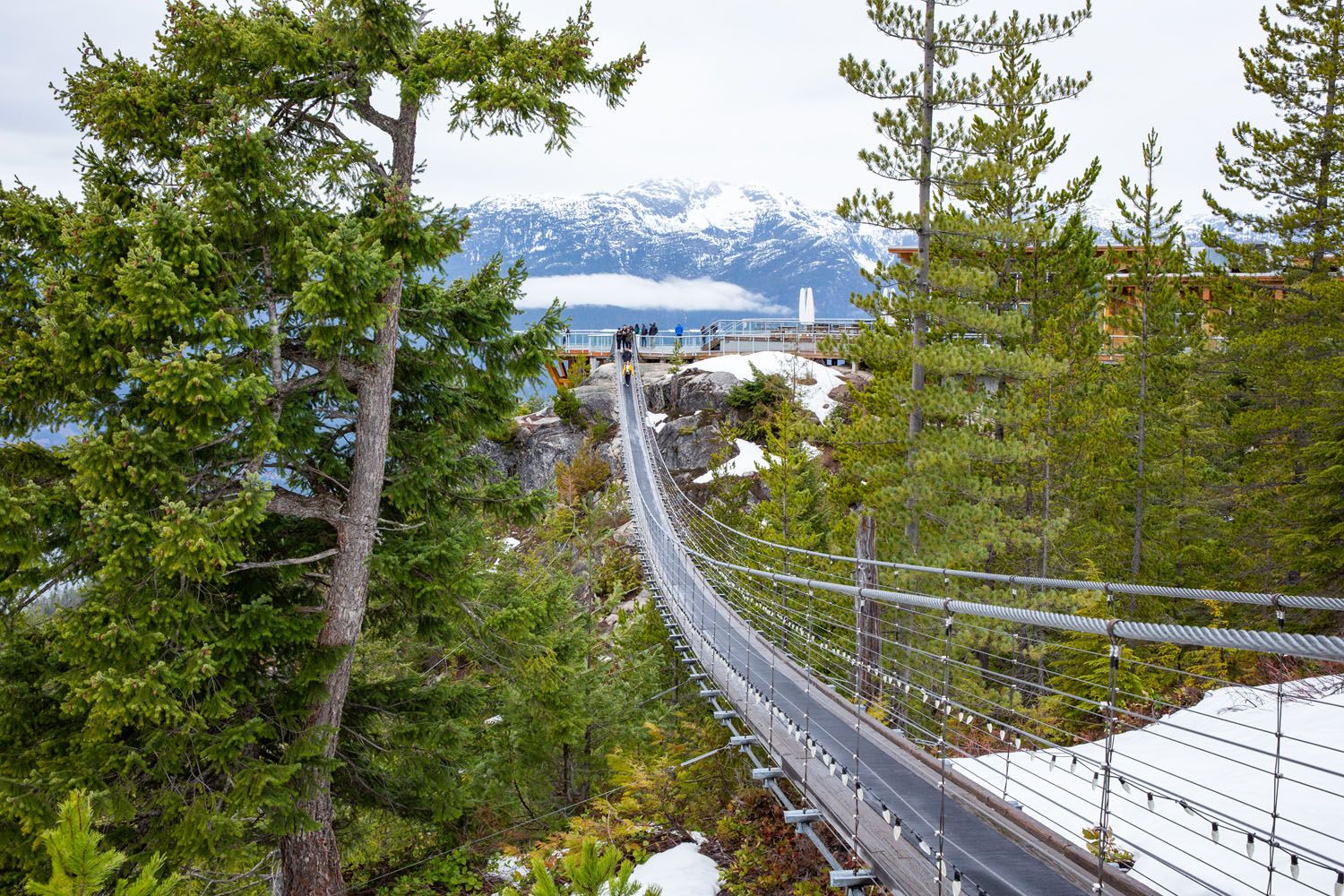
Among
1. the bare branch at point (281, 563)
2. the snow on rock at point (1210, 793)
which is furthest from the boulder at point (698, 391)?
the bare branch at point (281, 563)

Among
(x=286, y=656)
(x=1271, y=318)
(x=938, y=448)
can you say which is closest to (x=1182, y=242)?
(x=1271, y=318)

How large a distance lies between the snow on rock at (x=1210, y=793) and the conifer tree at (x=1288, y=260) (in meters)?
9.27

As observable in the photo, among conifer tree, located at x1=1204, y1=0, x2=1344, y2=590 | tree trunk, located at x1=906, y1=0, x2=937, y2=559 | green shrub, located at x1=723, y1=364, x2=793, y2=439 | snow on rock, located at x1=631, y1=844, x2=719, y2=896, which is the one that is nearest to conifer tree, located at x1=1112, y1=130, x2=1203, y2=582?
conifer tree, located at x1=1204, y1=0, x2=1344, y2=590

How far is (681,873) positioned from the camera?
509 cm

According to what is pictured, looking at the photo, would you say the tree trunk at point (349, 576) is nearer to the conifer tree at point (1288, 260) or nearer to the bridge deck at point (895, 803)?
the bridge deck at point (895, 803)

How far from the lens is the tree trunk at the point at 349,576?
6074mm

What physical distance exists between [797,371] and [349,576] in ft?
64.5

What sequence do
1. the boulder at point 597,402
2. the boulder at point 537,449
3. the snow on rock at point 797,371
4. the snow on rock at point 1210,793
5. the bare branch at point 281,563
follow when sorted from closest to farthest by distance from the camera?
the snow on rock at point 1210,793 → the bare branch at point 281,563 → the snow on rock at point 797,371 → the boulder at point 537,449 → the boulder at point 597,402

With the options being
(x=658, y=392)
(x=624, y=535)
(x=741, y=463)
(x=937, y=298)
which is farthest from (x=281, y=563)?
(x=658, y=392)

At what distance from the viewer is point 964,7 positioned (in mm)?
11312

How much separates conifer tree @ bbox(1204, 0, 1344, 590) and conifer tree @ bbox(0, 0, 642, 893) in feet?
43.1

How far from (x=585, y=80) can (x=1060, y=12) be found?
8.31 m

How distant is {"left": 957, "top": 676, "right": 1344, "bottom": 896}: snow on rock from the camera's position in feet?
10.7

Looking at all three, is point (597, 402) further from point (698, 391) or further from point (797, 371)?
point (797, 371)
